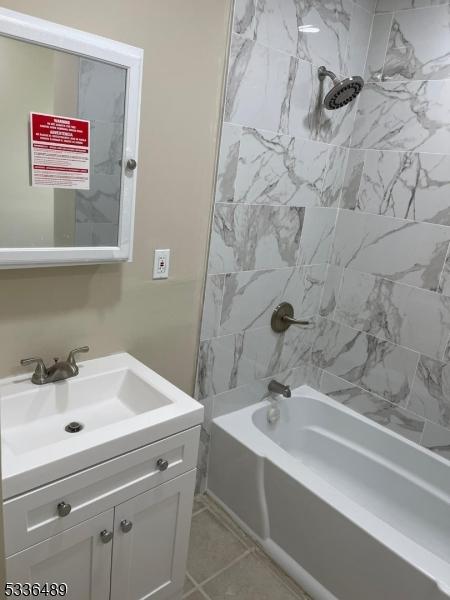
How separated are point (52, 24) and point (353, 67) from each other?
1510 millimetres

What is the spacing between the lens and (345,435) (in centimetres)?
240

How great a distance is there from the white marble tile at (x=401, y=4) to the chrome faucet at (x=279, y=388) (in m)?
1.90

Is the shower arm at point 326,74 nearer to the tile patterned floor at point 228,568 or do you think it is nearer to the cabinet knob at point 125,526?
Answer: the cabinet knob at point 125,526

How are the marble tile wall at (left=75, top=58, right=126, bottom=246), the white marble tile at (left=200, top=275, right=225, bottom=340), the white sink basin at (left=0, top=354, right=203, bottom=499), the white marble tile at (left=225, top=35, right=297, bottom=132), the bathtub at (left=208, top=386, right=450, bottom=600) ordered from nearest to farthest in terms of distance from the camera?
1. the white sink basin at (left=0, top=354, right=203, bottom=499)
2. the marble tile wall at (left=75, top=58, right=126, bottom=246)
3. the bathtub at (left=208, top=386, right=450, bottom=600)
4. the white marble tile at (left=225, top=35, right=297, bottom=132)
5. the white marble tile at (left=200, top=275, right=225, bottom=340)

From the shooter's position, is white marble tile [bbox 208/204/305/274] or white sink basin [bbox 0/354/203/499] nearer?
white sink basin [bbox 0/354/203/499]

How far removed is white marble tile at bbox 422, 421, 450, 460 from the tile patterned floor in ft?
3.00

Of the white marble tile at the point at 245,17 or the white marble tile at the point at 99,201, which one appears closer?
the white marble tile at the point at 99,201

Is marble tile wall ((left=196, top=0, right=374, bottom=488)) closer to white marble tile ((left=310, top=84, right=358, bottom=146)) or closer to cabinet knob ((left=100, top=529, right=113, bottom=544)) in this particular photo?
white marble tile ((left=310, top=84, right=358, bottom=146))

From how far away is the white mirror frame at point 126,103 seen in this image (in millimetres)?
1146

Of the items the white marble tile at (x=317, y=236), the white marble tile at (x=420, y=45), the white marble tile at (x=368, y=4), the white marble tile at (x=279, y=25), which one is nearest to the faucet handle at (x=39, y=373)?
the white marble tile at (x=317, y=236)

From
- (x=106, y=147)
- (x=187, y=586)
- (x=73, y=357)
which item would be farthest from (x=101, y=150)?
(x=187, y=586)

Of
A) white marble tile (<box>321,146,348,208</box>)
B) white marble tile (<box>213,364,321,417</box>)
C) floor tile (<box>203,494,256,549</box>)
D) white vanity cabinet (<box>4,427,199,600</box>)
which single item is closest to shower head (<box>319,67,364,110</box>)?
white marble tile (<box>321,146,348,208</box>)

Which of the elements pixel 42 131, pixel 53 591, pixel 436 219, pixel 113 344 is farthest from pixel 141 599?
pixel 436 219

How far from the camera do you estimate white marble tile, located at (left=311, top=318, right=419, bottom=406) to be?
86.0 inches
